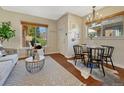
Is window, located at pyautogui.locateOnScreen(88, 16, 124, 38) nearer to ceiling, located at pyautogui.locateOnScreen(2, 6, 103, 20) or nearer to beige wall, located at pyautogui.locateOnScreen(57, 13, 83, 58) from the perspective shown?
ceiling, located at pyautogui.locateOnScreen(2, 6, 103, 20)

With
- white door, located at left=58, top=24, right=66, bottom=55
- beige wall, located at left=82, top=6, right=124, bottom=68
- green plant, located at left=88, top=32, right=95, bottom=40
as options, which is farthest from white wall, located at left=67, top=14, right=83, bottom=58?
beige wall, located at left=82, top=6, right=124, bottom=68

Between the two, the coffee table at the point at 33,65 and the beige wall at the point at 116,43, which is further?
the beige wall at the point at 116,43

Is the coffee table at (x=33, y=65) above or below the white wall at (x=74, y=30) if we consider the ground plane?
below

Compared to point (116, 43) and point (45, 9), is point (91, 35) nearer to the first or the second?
point (116, 43)

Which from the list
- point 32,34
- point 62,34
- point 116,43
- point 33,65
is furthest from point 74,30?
point 33,65

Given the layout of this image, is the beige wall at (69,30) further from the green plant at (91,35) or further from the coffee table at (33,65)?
the coffee table at (33,65)

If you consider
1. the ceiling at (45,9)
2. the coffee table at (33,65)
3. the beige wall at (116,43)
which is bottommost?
the coffee table at (33,65)

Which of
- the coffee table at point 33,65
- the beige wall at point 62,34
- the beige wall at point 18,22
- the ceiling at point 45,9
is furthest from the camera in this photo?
the beige wall at point 62,34

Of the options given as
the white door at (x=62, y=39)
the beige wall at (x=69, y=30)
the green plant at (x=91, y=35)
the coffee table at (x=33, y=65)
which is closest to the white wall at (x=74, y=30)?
the beige wall at (x=69, y=30)

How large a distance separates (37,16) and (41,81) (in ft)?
12.6

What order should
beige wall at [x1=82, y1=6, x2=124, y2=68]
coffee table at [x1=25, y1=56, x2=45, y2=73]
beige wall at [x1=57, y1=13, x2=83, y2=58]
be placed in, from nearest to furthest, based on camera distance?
coffee table at [x1=25, y1=56, x2=45, y2=73] → beige wall at [x1=82, y1=6, x2=124, y2=68] → beige wall at [x1=57, y1=13, x2=83, y2=58]

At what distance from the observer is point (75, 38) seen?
5.52 metres

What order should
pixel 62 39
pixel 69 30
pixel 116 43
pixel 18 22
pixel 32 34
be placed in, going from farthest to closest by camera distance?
pixel 62 39
pixel 69 30
pixel 18 22
pixel 32 34
pixel 116 43
